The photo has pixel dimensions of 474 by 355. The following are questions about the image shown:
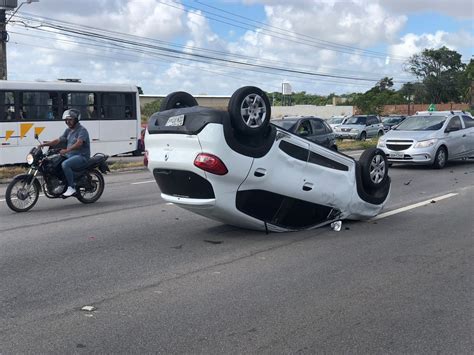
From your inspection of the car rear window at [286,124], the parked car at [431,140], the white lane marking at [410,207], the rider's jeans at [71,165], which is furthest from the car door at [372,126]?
the rider's jeans at [71,165]

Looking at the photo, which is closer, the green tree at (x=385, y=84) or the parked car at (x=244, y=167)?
the parked car at (x=244, y=167)

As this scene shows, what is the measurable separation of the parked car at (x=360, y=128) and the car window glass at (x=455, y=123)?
52.3 ft

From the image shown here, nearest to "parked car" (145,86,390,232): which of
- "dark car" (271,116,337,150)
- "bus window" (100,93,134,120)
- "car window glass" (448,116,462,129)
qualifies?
"dark car" (271,116,337,150)

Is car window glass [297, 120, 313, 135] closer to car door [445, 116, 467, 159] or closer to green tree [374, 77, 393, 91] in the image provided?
car door [445, 116, 467, 159]

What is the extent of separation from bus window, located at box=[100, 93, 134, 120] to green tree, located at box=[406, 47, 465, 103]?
68949mm

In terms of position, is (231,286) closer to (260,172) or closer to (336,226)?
(260,172)

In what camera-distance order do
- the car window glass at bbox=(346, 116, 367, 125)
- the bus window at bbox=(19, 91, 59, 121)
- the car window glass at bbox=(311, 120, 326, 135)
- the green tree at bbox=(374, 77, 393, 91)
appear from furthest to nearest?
1. the green tree at bbox=(374, 77, 393, 91)
2. the car window glass at bbox=(346, 116, 367, 125)
3. the bus window at bbox=(19, 91, 59, 121)
4. the car window glass at bbox=(311, 120, 326, 135)

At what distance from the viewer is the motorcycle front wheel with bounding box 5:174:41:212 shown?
988cm

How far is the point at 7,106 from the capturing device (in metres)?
18.1

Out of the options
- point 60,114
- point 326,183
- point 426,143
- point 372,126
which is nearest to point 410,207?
point 326,183

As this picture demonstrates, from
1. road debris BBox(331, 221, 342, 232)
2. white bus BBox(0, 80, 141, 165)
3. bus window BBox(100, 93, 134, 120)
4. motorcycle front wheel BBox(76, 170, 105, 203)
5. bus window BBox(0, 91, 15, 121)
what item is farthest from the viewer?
bus window BBox(100, 93, 134, 120)

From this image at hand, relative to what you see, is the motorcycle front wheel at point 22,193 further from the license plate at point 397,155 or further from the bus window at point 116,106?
the bus window at point 116,106

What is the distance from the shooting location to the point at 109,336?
14.5ft

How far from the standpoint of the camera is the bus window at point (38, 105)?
18484mm
